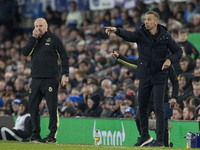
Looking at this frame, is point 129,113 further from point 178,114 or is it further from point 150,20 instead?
point 150,20

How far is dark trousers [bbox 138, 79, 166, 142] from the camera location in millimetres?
10266

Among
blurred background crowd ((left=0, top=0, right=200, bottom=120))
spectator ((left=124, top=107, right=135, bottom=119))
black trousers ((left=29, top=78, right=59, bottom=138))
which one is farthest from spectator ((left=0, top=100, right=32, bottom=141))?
spectator ((left=124, top=107, right=135, bottom=119))

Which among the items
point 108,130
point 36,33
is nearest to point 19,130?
point 108,130

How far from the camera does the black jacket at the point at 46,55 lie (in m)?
11.5

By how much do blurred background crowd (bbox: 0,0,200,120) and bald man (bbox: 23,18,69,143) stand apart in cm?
210

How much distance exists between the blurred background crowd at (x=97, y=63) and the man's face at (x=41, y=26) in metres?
2.37

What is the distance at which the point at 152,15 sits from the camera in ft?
33.3

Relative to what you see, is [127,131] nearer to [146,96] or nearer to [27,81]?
[146,96]

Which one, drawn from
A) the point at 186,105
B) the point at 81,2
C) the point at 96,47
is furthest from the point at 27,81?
the point at 186,105

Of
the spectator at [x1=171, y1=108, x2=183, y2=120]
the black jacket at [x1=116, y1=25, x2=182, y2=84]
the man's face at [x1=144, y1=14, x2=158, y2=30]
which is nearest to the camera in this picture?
the man's face at [x1=144, y1=14, x2=158, y2=30]

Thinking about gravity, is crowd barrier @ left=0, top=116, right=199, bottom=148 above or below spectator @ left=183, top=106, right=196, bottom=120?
below

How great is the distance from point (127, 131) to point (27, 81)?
24.7 ft

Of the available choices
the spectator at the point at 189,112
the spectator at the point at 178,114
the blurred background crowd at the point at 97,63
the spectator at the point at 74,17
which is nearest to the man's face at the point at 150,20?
the blurred background crowd at the point at 97,63

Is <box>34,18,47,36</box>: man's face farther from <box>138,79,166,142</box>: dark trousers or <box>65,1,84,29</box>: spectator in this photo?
<box>65,1,84,29</box>: spectator
